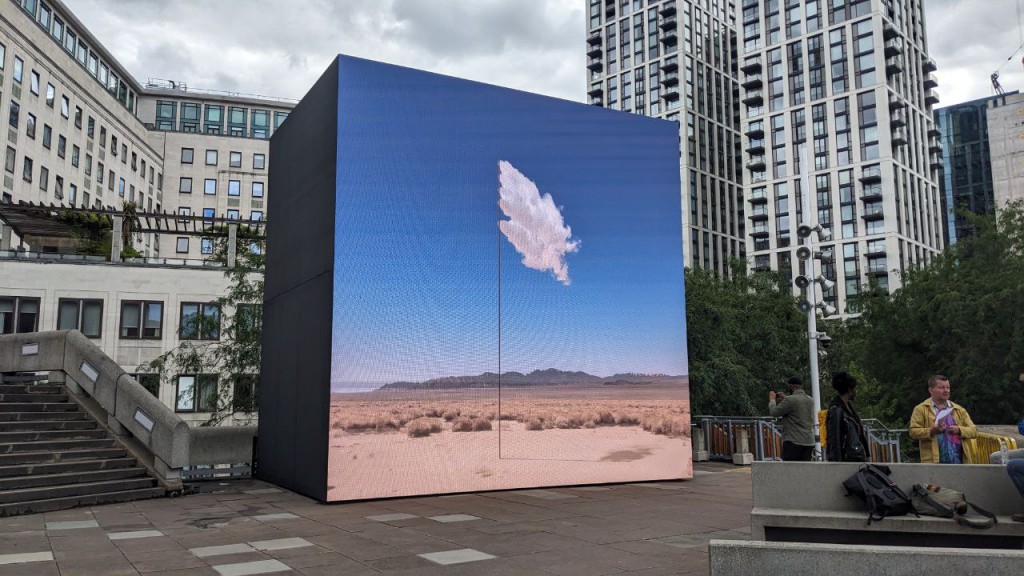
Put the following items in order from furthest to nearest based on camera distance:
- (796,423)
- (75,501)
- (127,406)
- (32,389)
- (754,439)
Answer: (754,439), (32,389), (127,406), (75,501), (796,423)

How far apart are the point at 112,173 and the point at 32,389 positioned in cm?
5688

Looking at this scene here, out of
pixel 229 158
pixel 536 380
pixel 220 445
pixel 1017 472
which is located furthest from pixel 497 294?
pixel 229 158

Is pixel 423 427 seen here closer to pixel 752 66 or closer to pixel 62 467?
pixel 62 467

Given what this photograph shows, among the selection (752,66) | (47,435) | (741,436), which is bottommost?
(741,436)

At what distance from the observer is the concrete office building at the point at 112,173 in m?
37.1

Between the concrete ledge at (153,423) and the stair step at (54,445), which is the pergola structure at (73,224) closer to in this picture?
the concrete ledge at (153,423)

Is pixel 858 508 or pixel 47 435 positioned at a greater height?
pixel 47 435

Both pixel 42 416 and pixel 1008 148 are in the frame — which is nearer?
pixel 42 416

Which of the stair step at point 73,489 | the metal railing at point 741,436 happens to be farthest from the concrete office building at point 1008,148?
the stair step at point 73,489

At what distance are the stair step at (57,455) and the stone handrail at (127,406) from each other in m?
0.49

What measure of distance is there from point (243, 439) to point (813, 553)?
12.9m

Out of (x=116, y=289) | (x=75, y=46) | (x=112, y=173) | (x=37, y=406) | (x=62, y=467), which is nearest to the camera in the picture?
(x=62, y=467)

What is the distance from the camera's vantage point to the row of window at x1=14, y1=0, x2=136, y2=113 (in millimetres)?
55281

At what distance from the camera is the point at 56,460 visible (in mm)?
12875
